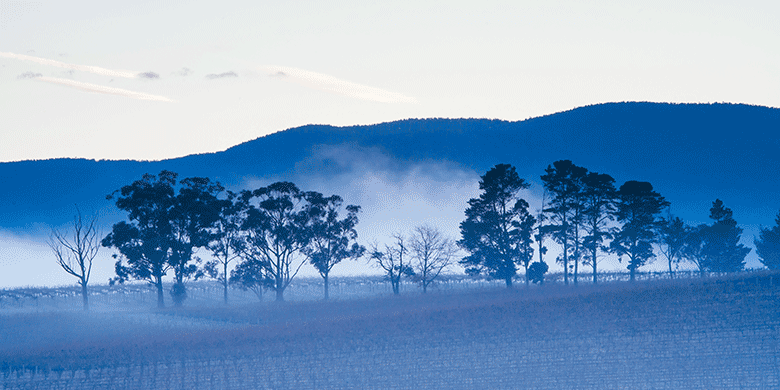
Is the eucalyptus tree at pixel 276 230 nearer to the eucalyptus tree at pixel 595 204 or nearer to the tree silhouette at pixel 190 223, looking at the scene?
the tree silhouette at pixel 190 223

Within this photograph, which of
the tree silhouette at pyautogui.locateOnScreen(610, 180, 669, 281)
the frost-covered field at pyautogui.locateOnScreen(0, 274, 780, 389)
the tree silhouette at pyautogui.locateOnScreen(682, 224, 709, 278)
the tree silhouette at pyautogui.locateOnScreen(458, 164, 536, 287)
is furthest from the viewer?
the tree silhouette at pyautogui.locateOnScreen(682, 224, 709, 278)

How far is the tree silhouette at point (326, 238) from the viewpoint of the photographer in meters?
77.9

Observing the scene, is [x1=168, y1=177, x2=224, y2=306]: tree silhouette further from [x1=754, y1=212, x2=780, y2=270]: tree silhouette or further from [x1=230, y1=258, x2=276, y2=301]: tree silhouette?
[x1=754, y1=212, x2=780, y2=270]: tree silhouette

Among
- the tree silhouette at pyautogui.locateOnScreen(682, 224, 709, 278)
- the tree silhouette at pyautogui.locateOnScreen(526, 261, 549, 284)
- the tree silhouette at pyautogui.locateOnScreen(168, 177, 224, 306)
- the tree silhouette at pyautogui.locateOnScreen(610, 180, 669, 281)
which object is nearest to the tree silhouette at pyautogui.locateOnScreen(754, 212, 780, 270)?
the tree silhouette at pyautogui.locateOnScreen(682, 224, 709, 278)

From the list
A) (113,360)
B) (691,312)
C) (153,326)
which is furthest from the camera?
(153,326)

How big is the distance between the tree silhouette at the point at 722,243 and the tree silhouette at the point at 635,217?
535 inches

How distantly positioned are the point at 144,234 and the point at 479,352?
4833 cm

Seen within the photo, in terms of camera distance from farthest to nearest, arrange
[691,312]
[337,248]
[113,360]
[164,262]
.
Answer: [337,248], [164,262], [691,312], [113,360]

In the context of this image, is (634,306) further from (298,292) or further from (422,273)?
(298,292)

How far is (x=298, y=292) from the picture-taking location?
293 ft

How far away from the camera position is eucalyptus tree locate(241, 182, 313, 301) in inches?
3009

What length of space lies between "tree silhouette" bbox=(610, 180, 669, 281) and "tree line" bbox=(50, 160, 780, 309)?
3.9 inches

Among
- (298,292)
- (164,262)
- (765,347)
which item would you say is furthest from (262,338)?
(298,292)

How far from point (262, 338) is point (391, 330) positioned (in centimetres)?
659
